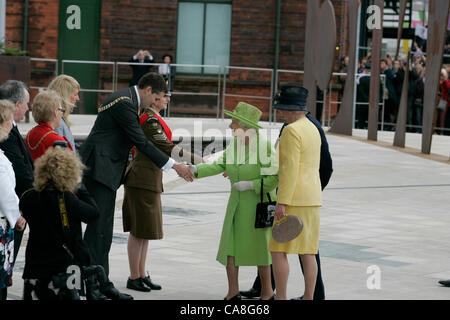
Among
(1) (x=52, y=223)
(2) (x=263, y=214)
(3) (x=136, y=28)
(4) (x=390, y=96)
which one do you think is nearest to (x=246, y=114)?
(2) (x=263, y=214)

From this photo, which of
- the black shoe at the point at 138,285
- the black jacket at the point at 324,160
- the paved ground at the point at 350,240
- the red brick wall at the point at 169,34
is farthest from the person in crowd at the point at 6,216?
the red brick wall at the point at 169,34

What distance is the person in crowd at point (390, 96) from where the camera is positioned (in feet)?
75.8

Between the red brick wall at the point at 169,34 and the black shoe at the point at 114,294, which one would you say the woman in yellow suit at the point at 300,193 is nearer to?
the black shoe at the point at 114,294

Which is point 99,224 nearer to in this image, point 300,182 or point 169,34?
point 300,182

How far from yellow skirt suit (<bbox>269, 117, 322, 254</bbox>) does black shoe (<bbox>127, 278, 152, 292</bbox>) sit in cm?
118

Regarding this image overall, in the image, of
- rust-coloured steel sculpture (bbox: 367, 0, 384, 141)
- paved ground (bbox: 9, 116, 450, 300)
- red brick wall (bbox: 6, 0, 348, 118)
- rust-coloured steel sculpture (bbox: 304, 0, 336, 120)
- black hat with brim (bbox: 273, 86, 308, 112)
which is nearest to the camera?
black hat with brim (bbox: 273, 86, 308, 112)

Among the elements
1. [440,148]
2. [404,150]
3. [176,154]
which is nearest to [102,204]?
[176,154]

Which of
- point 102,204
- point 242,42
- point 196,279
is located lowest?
point 196,279

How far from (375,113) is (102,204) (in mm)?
13709

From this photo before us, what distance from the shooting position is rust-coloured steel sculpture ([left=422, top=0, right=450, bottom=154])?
17.1m

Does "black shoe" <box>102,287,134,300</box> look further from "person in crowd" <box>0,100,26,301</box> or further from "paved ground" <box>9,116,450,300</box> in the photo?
"person in crowd" <box>0,100,26,301</box>

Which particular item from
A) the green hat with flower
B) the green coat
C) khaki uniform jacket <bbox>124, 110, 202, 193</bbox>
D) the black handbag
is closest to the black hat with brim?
the green hat with flower

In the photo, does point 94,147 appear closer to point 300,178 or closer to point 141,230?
point 141,230
